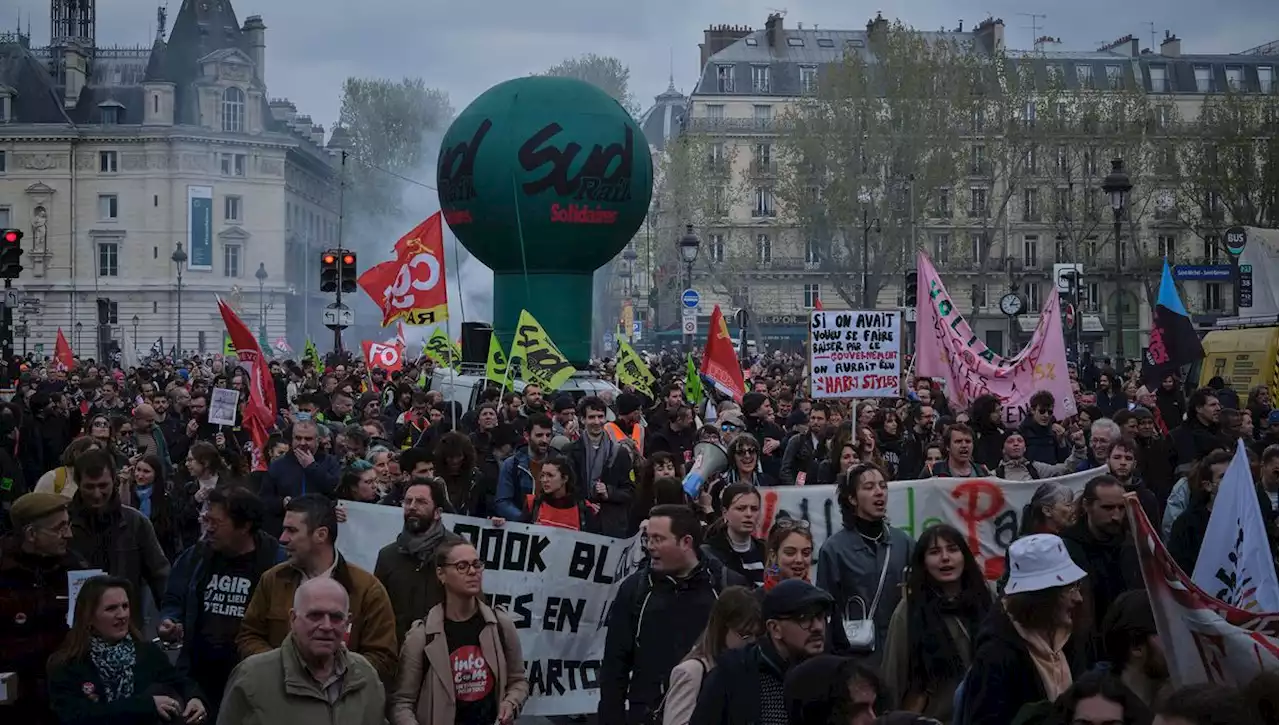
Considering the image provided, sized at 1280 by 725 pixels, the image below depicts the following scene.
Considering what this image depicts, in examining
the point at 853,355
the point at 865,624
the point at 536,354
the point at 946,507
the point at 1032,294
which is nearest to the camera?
the point at 865,624

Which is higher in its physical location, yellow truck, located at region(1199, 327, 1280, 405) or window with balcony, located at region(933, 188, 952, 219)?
window with balcony, located at region(933, 188, 952, 219)

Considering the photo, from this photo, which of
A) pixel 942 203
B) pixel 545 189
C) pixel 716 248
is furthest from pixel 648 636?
pixel 716 248

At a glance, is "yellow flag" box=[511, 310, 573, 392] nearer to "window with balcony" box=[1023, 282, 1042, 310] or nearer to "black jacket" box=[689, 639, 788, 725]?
"black jacket" box=[689, 639, 788, 725]

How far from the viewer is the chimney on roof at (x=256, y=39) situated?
90875 millimetres

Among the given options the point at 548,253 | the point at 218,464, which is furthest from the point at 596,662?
the point at 548,253

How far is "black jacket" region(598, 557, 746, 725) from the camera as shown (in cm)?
655

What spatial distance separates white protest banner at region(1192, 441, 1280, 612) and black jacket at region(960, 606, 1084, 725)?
2.39 ft

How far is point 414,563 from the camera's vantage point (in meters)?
7.51

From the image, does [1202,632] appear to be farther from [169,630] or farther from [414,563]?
[169,630]

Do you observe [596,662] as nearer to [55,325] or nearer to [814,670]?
[814,670]

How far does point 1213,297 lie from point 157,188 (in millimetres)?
49955

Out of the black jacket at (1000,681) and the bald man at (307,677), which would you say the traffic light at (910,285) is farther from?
the bald man at (307,677)

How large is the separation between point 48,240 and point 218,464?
82669 millimetres

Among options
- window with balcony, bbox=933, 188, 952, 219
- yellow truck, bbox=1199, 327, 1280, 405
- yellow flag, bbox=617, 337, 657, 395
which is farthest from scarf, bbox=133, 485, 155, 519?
window with balcony, bbox=933, 188, 952, 219
